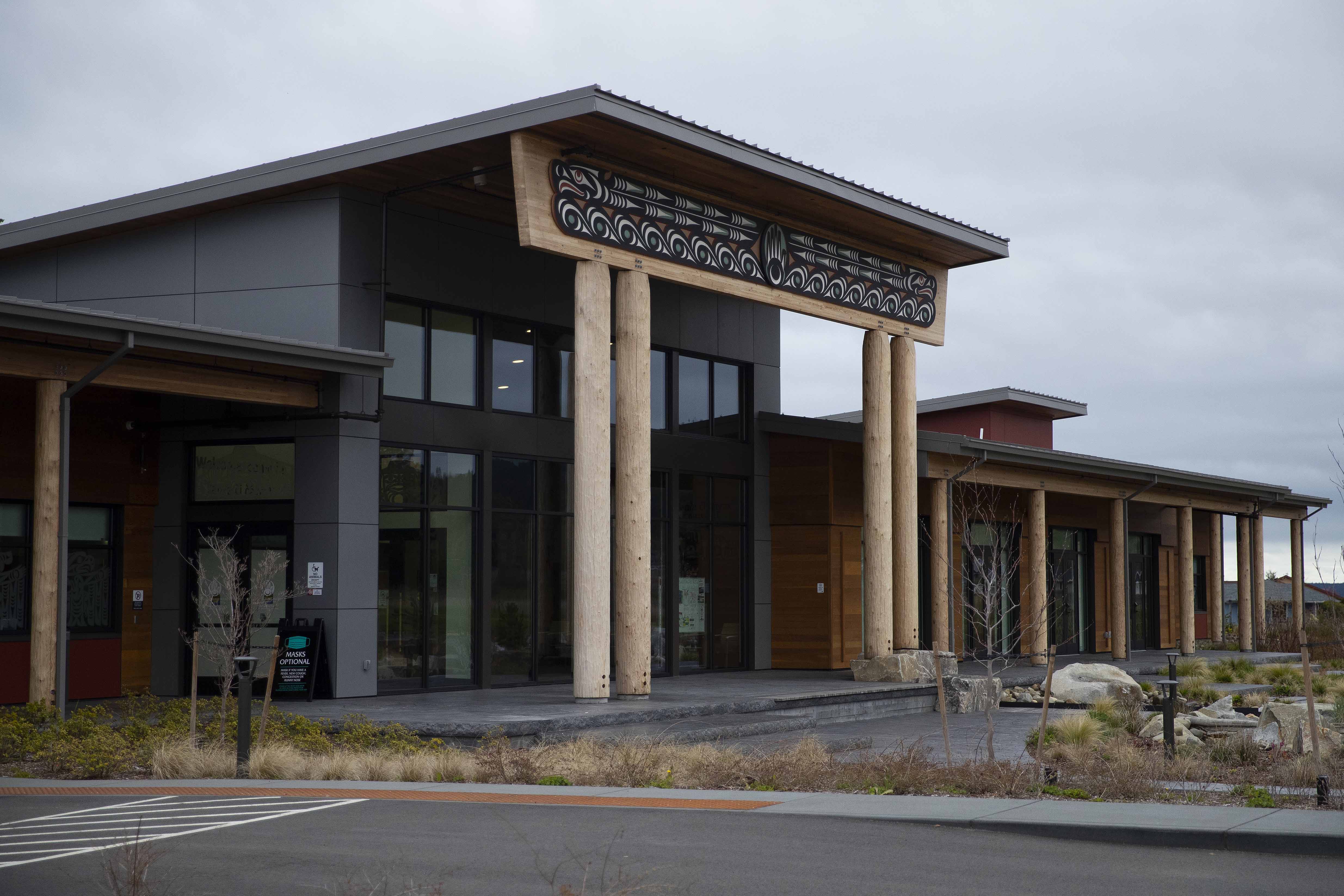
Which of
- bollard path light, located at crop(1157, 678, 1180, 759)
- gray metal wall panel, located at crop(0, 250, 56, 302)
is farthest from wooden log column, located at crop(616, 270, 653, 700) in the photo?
gray metal wall panel, located at crop(0, 250, 56, 302)

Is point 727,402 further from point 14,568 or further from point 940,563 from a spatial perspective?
point 14,568

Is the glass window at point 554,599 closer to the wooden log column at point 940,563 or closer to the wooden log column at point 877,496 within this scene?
the wooden log column at point 877,496

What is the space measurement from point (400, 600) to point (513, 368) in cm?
406

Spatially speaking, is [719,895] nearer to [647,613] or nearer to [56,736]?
[56,736]

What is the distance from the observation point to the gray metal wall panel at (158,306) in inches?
734

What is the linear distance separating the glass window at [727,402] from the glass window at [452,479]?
5940 mm

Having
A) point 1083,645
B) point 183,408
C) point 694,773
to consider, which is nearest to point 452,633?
point 183,408

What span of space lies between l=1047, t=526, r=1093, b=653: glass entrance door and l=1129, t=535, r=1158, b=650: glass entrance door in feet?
6.50

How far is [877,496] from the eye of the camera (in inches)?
853

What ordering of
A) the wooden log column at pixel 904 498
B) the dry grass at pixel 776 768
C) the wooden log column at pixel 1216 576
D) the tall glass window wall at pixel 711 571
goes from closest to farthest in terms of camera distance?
1. the dry grass at pixel 776 768
2. the wooden log column at pixel 904 498
3. the tall glass window wall at pixel 711 571
4. the wooden log column at pixel 1216 576

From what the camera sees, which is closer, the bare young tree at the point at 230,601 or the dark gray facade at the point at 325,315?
the bare young tree at the point at 230,601

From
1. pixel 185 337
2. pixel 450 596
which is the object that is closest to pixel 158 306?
pixel 185 337

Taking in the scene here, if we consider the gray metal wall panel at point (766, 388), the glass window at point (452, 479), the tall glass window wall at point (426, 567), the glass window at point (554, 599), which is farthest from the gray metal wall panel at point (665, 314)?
the tall glass window wall at point (426, 567)

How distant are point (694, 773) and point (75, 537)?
10.6 meters
